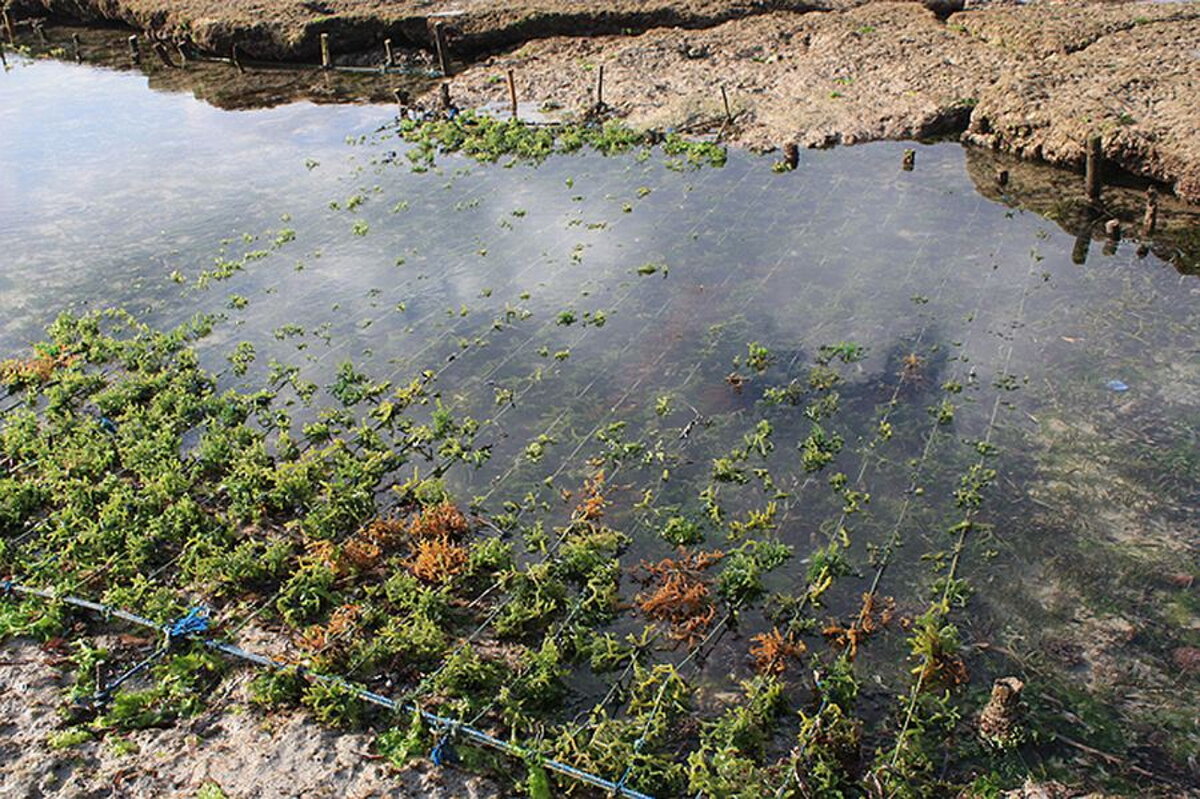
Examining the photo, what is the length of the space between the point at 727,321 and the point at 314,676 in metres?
7.72

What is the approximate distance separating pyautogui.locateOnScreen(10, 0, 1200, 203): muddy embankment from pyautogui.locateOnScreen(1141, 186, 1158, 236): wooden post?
1.27 meters

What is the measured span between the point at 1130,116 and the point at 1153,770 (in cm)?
1370

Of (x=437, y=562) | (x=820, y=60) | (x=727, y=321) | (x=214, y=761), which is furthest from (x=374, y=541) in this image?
(x=820, y=60)

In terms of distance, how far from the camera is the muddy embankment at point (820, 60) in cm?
1806

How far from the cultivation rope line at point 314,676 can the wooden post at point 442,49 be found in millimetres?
19805

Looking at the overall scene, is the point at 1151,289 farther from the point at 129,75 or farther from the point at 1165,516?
the point at 129,75

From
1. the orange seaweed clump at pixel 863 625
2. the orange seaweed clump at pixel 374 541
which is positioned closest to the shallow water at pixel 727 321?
the orange seaweed clump at pixel 863 625

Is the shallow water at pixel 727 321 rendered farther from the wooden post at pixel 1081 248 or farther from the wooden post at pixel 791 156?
the wooden post at pixel 791 156

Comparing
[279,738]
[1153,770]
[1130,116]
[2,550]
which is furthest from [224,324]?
[1130,116]

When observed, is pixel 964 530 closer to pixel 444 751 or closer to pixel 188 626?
pixel 444 751

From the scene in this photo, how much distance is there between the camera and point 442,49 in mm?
25906

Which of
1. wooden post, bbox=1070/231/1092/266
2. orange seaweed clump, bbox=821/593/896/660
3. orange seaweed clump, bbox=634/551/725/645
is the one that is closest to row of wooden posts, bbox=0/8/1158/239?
wooden post, bbox=1070/231/1092/266

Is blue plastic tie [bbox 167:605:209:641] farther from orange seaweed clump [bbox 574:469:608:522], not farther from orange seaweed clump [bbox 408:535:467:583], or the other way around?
orange seaweed clump [bbox 574:469:608:522]

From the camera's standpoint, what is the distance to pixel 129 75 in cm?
2986
